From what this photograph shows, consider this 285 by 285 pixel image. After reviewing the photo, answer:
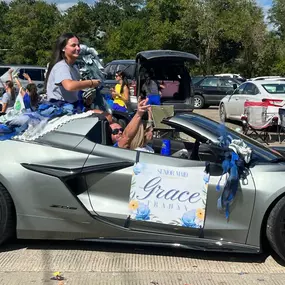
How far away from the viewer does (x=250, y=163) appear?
4.18 m

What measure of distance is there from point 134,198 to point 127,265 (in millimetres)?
548

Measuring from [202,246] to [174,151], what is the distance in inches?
47.8

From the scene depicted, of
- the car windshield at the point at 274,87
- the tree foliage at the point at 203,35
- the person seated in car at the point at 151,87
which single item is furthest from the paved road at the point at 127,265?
the tree foliage at the point at 203,35

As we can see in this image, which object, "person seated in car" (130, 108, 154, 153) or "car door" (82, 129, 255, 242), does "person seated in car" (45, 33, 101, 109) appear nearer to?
"person seated in car" (130, 108, 154, 153)

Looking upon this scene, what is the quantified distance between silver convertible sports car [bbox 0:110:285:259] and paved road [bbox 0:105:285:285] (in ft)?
0.61

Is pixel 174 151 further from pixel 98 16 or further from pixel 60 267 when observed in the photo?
pixel 98 16

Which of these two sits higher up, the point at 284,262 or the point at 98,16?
the point at 98,16

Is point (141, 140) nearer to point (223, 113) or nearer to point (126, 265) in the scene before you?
point (126, 265)

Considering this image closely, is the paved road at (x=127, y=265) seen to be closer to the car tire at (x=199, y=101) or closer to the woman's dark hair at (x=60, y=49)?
the woman's dark hair at (x=60, y=49)

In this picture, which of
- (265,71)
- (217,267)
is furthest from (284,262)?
(265,71)

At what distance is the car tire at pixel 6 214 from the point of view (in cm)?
420

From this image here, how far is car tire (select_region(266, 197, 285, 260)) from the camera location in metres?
4.01

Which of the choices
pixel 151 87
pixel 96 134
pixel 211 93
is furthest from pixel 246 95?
pixel 96 134

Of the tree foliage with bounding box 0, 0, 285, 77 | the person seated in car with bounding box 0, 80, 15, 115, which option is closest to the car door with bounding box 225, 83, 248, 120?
the person seated in car with bounding box 0, 80, 15, 115
